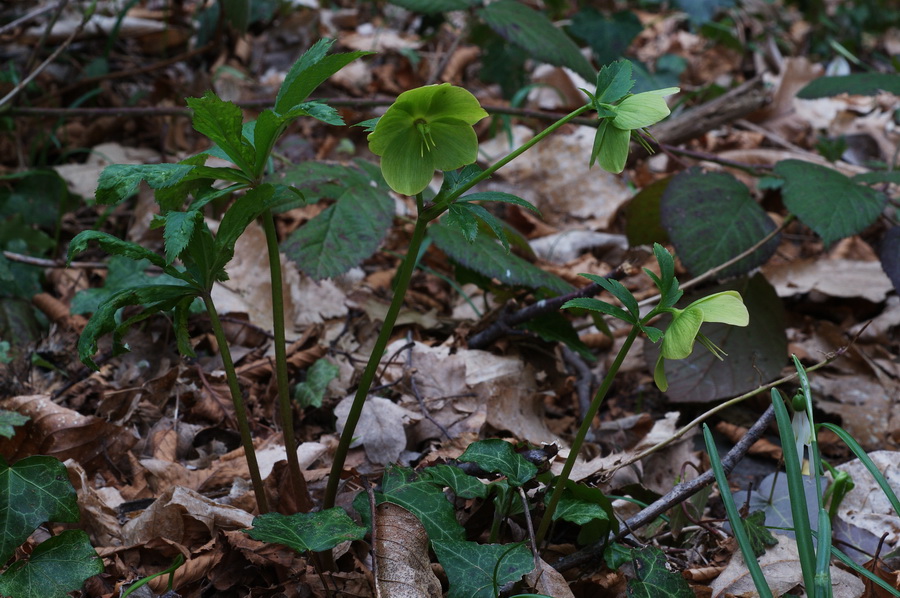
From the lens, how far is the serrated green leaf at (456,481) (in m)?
1.20

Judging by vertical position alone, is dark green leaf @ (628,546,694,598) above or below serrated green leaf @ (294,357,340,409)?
above

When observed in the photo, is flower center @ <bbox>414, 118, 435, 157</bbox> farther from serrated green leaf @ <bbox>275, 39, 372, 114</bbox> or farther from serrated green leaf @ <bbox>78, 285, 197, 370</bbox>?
serrated green leaf @ <bbox>78, 285, 197, 370</bbox>

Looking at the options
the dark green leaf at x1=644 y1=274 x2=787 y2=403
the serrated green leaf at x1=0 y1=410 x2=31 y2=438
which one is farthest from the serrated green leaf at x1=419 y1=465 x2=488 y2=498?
the dark green leaf at x1=644 y1=274 x2=787 y2=403

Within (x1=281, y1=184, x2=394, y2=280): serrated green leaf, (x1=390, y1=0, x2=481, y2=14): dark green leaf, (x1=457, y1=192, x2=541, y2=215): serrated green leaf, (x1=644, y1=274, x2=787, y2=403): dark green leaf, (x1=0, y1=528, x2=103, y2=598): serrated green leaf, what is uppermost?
(x1=457, y1=192, x2=541, y2=215): serrated green leaf

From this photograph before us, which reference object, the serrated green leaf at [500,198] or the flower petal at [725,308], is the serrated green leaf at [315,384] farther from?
the flower petal at [725,308]

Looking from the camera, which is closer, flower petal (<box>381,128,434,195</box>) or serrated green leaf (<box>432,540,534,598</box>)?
flower petal (<box>381,128,434,195</box>)

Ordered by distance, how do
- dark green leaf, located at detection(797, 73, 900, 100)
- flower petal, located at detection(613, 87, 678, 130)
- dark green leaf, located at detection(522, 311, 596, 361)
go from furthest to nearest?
dark green leaf, located at detection(797, 73, 900, 100) < dark green leaf, located at detection(522, 311, 596, 361) < flower petal, located at detection(613, 87, 678, 130)

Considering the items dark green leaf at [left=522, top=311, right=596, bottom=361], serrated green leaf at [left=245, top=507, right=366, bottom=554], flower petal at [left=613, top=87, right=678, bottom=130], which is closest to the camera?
flower petal at [left=613, top=87, right=678, bottom=130]

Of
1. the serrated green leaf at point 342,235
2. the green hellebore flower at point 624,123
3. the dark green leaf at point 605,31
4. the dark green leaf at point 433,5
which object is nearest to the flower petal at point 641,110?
the green hellebore flower at point 624,123

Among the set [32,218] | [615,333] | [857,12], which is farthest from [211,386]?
[857,12]

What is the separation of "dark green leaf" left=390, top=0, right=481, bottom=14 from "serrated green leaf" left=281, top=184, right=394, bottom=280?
0.65 m

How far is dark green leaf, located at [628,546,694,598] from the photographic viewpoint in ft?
3.69

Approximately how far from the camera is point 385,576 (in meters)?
1.10

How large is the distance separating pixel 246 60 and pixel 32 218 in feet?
5.60
